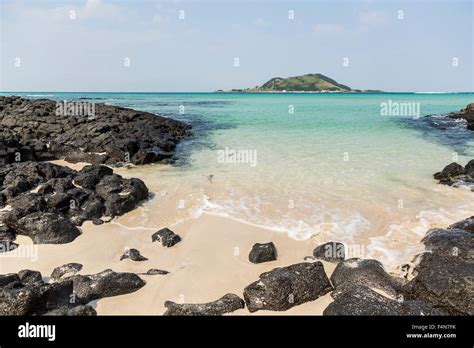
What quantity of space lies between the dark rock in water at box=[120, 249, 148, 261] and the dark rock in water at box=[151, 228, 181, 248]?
0.87m

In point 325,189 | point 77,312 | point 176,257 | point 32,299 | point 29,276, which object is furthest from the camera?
point 325,189

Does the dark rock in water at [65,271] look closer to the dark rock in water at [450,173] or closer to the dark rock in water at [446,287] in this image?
the dark rock in water at [446,287]

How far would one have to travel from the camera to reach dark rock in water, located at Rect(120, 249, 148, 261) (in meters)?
8.55

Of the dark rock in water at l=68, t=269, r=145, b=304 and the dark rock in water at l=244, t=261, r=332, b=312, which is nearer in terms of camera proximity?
the dark rock in water at l=244, t=261, r=332, b=312

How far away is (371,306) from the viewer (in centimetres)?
536

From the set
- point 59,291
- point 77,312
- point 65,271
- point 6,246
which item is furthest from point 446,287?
point 6,246

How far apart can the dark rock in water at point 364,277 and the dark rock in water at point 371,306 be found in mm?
1088

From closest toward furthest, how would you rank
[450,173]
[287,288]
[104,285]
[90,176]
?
[287,288] → [104,285] → [90,176] → [450,173]

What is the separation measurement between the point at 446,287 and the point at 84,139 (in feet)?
72.8

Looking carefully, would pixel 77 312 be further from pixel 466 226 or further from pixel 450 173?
pixel 450 173

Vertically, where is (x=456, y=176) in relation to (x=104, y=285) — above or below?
above

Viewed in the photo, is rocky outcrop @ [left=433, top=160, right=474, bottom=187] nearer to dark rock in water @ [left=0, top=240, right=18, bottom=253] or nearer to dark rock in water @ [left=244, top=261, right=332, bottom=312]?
dark rock in water @ [left=244, top=261, right=332, bottom=312]

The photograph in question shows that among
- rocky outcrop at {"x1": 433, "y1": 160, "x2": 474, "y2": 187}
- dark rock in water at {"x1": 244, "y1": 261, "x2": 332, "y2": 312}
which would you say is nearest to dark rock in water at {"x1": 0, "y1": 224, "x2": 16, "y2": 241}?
dark rock in water at {"x1": 244, "y1": 261, "x2": 332, "y2": 312}

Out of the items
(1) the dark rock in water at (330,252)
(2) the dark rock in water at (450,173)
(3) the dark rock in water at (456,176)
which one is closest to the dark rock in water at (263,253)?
(1) the dark rock in water at (330,252)
